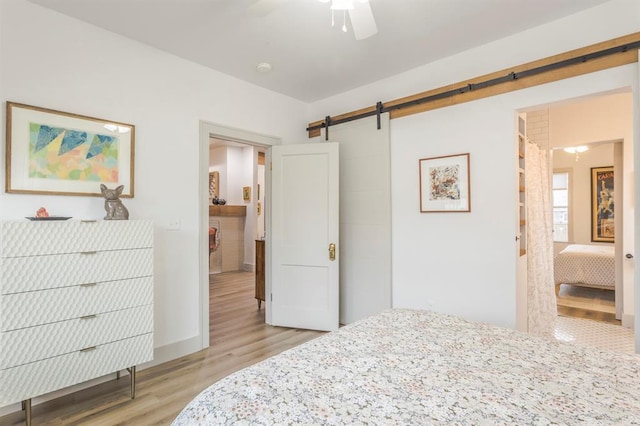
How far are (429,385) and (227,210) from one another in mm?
6553

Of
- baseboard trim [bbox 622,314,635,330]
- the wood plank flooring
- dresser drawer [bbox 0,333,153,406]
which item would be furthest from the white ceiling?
the wood plank flooring

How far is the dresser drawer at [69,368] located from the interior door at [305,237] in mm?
1614

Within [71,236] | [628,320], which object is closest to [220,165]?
[71,236]

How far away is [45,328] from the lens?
194 centimetres

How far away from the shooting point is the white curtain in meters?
3.30

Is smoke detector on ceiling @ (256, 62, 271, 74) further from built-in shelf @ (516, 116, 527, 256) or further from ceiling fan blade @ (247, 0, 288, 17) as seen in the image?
built-in shelf @ (516, 116, 527, 256)

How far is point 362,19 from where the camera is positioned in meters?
1.82

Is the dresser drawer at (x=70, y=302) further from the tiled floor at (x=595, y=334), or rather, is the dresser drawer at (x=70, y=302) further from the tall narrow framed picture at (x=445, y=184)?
the tiled floor at (x=595, y=334)

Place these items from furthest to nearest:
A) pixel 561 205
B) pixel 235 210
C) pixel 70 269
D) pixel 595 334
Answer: pixel 235 210, pixel 561 205, pixel 595 334, pixel 70 269

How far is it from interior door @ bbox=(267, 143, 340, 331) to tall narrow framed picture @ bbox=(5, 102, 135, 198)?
1584 millimetres

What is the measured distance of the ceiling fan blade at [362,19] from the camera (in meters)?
1.74

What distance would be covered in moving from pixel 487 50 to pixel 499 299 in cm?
212

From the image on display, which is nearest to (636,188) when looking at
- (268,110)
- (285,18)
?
(285,18)

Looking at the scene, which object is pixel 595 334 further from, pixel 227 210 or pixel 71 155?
pixel 227 210
